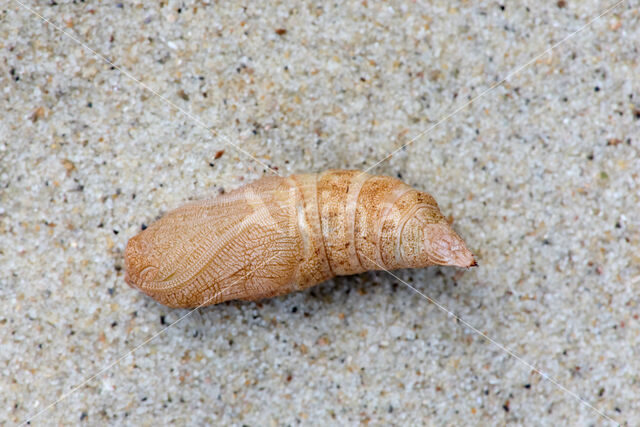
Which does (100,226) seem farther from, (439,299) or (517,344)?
(517,344)

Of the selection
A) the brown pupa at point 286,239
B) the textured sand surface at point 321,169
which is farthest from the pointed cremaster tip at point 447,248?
the textured sand surface at point 321,169

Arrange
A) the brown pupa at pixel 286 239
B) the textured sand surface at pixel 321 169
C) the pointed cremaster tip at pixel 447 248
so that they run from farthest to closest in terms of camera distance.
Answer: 1. the textured sand surface at pixel 321 169
2. the brown pupa at pixel 286 239
3. the pointed cremaster tip at pixel 447 248

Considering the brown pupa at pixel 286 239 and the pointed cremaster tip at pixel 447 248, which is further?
the brown pupa at pixel 286 239

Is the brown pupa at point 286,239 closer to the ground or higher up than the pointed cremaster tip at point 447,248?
closer to the ground

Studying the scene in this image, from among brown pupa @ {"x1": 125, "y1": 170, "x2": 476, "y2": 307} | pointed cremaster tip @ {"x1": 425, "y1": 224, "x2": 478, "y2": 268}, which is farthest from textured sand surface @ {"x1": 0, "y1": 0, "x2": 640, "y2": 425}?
pointed cremaster tip @ {"x1": 425, "y1": 224, "x2": 478, "y2": 268}

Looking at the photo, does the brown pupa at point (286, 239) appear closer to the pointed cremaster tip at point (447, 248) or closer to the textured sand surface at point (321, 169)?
the pointed cremaster tip at point (447, 248)

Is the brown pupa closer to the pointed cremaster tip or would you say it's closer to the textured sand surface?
the pointed cremaster tip

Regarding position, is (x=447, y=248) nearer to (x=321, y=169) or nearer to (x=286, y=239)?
(x=286, y=239)

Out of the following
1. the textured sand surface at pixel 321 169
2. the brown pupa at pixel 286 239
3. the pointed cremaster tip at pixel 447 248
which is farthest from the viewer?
the textured sand surface at pixel 321 169
